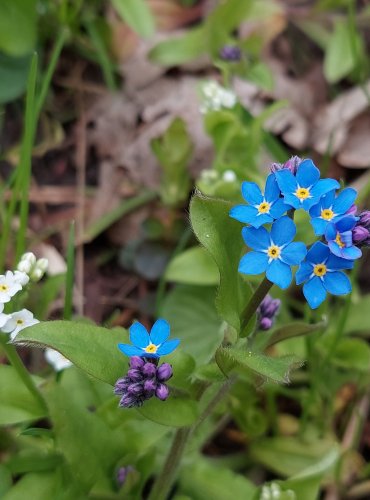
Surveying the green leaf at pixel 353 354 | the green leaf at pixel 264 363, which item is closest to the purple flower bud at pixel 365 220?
the green leaf at pixel 264 363

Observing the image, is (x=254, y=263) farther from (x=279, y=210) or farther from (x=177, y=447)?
(x=177, y=447)

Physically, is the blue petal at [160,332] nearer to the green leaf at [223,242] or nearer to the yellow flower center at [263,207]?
the green leaf at [223,242]

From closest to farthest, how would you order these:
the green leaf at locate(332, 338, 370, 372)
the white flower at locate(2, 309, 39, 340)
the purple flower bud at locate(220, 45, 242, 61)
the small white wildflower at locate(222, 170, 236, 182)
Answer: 1. the white flower at locate(2, 309, 39, 340)
2. the green leaf at locate(332, 338, 370, 372)
3. the small white wildflower at locate(222, 170, 236, 182)
4. the purple flower bud at locate(220, 45, 242, 61)

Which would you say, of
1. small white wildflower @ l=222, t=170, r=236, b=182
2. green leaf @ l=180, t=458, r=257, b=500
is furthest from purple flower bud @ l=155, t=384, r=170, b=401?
small white wildflower @ l=222, t=170, r=236, b=182

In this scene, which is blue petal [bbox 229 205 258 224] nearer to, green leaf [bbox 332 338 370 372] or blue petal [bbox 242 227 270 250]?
blue petal [bbox 242 227 270 250]

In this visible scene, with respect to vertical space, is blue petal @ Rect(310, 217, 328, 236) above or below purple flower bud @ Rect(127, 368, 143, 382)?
above

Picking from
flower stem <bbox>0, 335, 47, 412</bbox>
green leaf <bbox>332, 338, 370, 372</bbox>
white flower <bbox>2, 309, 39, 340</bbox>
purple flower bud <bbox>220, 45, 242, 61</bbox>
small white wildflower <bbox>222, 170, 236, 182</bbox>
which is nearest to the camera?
white flower <bbox>2, 309, 39, 340</bbox>

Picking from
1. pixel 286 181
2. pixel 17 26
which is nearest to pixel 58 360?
pixel 286 181
